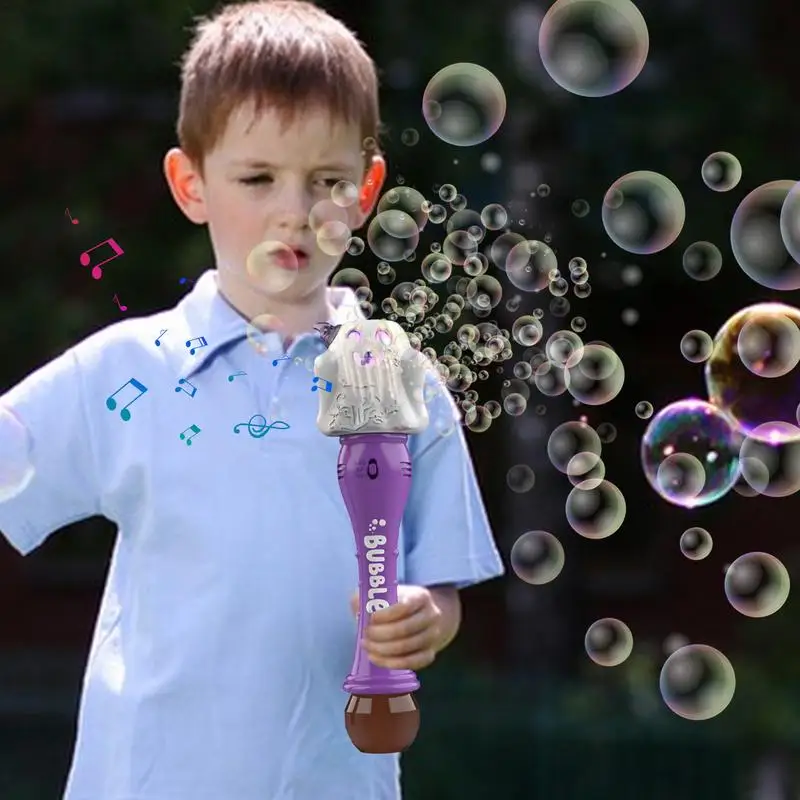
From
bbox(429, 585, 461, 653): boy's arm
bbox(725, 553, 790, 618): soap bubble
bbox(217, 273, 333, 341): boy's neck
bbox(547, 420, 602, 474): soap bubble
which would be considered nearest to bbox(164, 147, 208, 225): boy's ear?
bbox(217, 273, 333, 341): boy's neck

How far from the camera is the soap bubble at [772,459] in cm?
264

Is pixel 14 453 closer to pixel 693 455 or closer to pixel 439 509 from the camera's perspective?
pixel 439 509

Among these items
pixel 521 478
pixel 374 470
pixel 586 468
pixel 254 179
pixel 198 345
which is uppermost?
pixel 254 179

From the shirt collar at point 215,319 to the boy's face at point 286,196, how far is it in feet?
0.19

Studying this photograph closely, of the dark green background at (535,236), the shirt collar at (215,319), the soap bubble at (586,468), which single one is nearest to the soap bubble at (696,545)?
the soap bubble at (586,468)

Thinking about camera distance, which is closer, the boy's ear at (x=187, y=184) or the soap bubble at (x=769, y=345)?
the boy's ear at (x=187, y=184)

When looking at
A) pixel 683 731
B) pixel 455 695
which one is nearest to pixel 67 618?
pixel 455 695

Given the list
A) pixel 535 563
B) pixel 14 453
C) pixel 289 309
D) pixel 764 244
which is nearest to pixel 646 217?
pixel 764 244

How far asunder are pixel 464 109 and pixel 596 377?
0.47 meters

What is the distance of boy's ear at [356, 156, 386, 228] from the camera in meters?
2.20

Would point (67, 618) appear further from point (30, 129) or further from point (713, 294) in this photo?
point (713, 294)

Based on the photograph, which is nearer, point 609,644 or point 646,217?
point 609,644

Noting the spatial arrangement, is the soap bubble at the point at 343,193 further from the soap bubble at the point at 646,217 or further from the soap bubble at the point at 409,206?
the soap bubble at the point at 646,217

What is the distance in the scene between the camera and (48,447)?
2.10 metres
